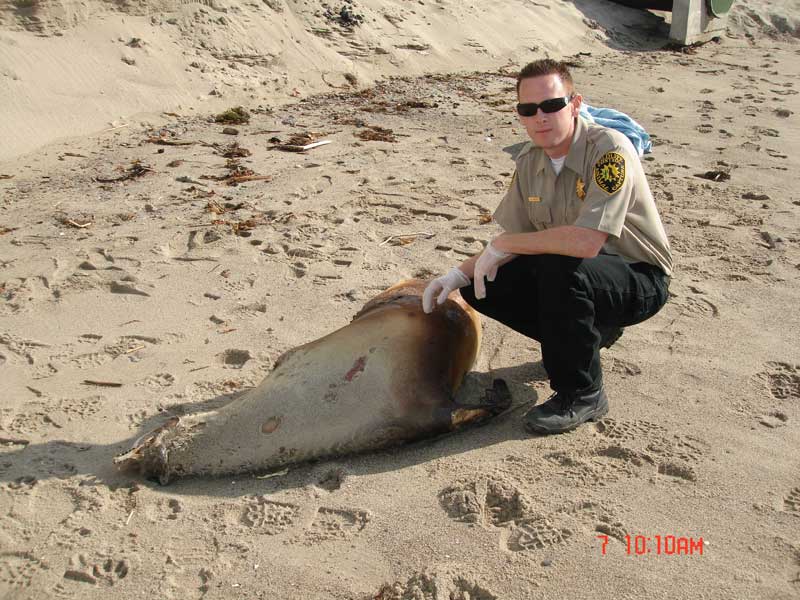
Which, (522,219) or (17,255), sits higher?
(522,219)

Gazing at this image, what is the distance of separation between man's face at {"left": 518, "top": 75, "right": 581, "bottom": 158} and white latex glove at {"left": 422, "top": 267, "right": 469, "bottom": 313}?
0.59 meters

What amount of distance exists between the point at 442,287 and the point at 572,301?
0.52 meters

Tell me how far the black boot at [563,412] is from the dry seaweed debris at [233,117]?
486 cm

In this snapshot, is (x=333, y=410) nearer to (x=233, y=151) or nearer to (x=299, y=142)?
(x=233, y=151)

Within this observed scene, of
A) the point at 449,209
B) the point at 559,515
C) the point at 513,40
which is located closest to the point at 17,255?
the point at 449,209

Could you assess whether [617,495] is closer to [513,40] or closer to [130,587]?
[130,587]

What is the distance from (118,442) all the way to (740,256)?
138 inches

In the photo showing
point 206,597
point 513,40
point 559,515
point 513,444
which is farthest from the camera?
point 513,40

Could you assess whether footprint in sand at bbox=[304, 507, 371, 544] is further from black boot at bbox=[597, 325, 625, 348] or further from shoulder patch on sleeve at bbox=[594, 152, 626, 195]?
shoulder patch on sleeve at bbox=[594, 152, 626, 195]

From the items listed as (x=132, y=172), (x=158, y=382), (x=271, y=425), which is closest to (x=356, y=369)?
(x=271, y=425)

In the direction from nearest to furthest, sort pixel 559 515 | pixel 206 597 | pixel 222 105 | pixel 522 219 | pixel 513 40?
pixel 206 597, pixel 559 515, pixel 522 219, pixel 222 105, pixel 513 40

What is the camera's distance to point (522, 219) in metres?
3.46

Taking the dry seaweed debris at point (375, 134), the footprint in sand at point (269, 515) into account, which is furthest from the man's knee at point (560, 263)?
the dry seaweed debris at point (375, 134)

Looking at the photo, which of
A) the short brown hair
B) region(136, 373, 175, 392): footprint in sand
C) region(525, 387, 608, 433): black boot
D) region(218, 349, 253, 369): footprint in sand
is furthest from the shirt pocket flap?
region(136, 373, 175, 392): footprint in sand
